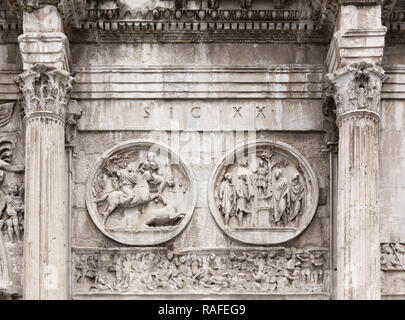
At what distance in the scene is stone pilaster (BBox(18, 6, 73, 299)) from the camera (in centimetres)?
2233

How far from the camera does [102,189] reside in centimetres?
2388

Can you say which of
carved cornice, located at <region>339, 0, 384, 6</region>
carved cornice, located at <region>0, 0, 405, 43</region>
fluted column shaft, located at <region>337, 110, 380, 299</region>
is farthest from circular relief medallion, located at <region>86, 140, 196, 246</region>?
carved cornice, located at <region>339, 0, 384, 6</region>

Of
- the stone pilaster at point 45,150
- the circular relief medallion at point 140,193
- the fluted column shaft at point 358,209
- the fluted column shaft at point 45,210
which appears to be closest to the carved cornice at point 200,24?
the stone pilaster at point 45,150

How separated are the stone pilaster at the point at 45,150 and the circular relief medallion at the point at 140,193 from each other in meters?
0.92

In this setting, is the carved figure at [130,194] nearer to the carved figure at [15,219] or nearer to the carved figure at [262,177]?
the carved figure at [15,219]

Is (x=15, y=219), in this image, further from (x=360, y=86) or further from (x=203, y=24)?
(x=360, y=86)

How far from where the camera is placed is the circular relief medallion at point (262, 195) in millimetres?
23719

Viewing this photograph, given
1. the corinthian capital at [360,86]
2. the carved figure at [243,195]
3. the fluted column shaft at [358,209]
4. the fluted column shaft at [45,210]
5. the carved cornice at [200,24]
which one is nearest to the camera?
the fluted column shaft at [358,209]

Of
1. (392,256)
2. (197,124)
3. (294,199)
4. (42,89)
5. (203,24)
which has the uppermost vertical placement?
(203,24)

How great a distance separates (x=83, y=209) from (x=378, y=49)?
4.77 meters

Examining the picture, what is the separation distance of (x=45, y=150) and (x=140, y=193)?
1.76 m

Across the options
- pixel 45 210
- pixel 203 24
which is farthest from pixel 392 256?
pixel 45 210

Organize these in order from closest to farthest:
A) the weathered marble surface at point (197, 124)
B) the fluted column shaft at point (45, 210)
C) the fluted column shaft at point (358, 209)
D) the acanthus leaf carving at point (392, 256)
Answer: the fluted column shaft at point (358, 209) → the fluted column shaft at point (45, 210) → the acanthus leaf carving at point (392, 256) → the weathered marble surface at point (197, 124)

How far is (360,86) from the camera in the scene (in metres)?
22.8
